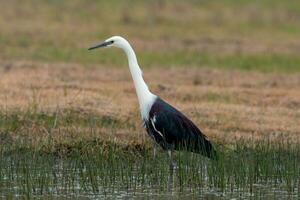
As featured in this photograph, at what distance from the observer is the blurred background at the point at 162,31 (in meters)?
20.5

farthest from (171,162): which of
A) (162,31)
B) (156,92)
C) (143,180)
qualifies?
(162,31)

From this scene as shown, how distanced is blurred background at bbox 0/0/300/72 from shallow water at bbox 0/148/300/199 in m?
8.51

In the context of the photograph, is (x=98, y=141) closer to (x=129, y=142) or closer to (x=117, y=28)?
(x=129, y=142)

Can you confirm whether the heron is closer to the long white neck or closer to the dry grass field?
the long white neck

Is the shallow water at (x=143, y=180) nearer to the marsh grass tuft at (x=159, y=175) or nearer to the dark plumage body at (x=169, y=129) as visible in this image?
the marsh grass tuft at (x=159, y=175)

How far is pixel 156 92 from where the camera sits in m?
16.3

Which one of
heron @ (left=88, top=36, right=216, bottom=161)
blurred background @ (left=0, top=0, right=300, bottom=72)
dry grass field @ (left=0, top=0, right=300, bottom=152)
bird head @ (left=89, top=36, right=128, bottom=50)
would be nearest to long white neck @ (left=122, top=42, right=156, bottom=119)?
heron @ (left=88, top=36, right=216, bottom=161)

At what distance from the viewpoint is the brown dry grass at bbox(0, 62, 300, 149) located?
13.3 m

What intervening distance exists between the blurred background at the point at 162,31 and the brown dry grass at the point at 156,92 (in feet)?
5.18

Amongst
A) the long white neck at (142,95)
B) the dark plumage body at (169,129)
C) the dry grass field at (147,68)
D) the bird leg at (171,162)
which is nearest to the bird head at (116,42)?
the long white neck at (142,95)

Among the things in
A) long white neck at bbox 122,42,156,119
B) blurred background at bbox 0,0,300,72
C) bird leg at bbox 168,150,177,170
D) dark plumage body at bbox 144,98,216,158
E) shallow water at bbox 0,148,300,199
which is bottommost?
shallow water at bbox 0,148,300,199

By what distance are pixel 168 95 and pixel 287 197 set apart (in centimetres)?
590

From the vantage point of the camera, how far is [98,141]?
12062 mm

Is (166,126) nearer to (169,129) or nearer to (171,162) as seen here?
Answer: (169,129)
